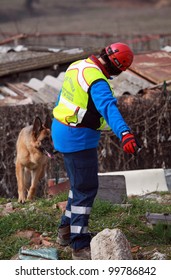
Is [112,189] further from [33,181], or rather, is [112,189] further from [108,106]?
[108,106]

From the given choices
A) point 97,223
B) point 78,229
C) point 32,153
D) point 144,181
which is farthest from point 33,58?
point 78,229

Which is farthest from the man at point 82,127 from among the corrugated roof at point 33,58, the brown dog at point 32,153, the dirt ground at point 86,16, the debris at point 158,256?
the dirt ground at point 86,16

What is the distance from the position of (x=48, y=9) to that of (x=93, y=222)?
50.1m

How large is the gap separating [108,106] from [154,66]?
35.1 feet

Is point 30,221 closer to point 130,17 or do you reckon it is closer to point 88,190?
point 88,190

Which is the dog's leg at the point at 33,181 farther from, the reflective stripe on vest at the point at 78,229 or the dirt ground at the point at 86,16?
the dirt ground at the point at 86,16

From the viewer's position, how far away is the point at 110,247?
7051 mm

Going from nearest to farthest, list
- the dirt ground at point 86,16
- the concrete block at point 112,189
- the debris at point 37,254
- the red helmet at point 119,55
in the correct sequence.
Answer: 1. the debris at point 37,254
2. the red helmet at point 119,55
3. the concrete block at point 112,189
4. the dirt ground at point 86,16

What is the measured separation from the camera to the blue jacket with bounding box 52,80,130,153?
696cm

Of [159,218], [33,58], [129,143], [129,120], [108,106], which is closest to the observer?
[129,143]

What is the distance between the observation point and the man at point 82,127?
7.40 metres

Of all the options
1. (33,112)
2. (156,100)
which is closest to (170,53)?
(156,100)

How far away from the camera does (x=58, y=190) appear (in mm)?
11445

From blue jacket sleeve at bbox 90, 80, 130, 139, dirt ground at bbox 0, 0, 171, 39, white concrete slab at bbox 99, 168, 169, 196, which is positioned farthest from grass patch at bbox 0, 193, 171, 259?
dirt ground at bbox 0, 0, 171, 39
